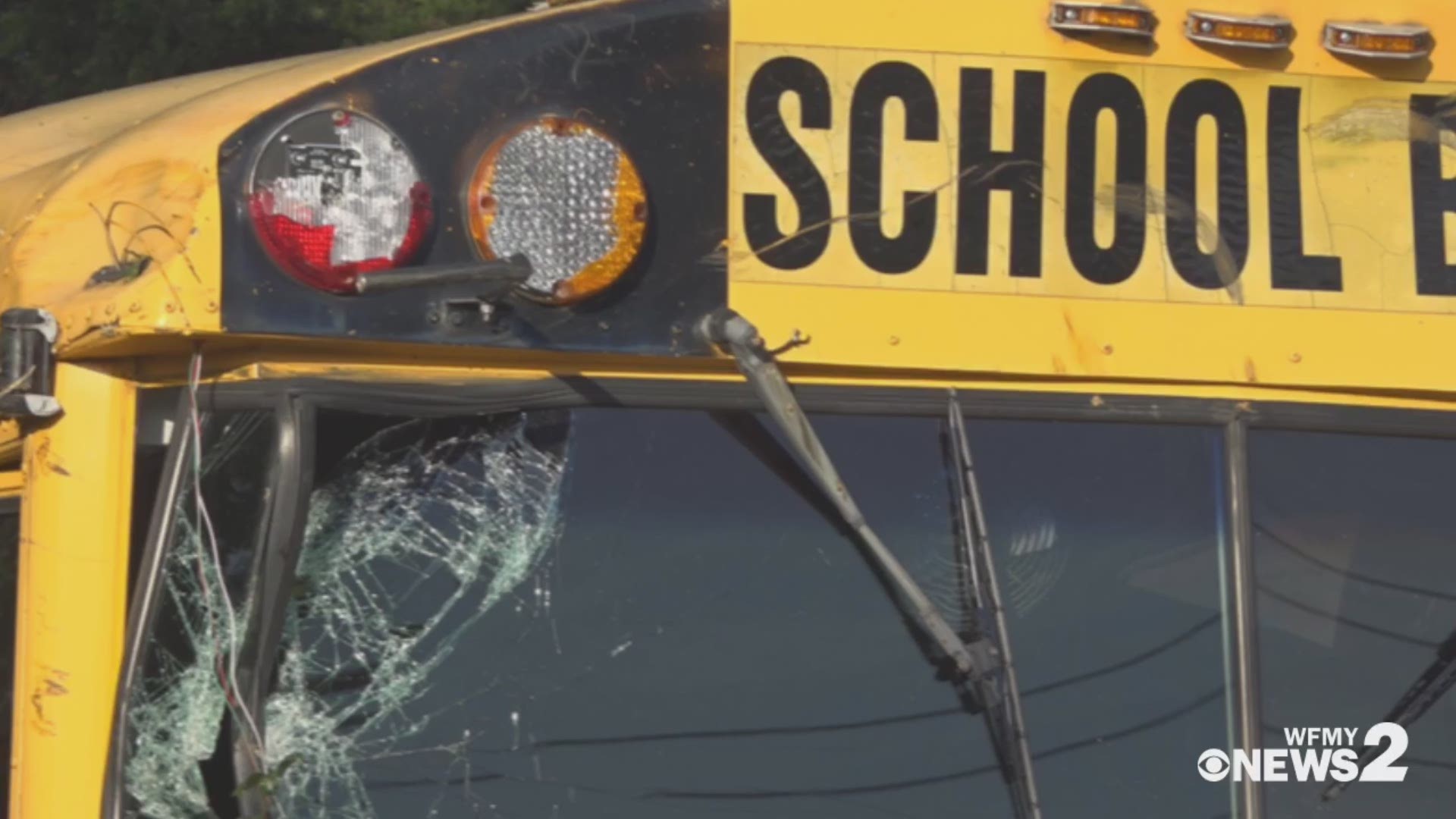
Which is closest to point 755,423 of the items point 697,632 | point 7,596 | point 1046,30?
point 697,632

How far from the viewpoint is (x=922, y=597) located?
2.63 m

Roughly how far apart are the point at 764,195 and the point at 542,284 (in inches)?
12.4

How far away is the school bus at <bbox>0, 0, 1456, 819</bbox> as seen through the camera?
2.52m

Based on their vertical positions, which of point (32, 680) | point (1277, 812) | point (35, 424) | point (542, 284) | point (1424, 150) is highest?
point (1424, 150)

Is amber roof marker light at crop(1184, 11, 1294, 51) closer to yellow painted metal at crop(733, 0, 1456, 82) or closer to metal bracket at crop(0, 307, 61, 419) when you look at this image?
yellow painted metal at crop(733, 0, 1456, 82)

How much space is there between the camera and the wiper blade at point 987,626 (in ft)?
8.73

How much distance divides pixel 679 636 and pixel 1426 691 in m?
1.00

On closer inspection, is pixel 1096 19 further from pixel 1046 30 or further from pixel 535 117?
pixel 535 117

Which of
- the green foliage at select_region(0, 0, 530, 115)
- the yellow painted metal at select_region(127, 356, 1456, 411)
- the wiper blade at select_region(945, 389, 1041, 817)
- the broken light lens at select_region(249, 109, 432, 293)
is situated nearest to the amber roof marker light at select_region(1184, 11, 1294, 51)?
the yellow painted metal at select_region(127, 356, 1456, 411)

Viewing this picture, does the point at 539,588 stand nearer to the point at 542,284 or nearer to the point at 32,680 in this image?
the point at 542,284

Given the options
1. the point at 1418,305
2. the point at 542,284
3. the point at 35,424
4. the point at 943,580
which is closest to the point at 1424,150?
the point at 1418,305

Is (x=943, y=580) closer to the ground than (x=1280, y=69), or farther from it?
closer to the ground

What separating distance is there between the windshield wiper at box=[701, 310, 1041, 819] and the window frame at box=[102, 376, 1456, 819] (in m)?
0.08

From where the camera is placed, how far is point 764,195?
8.86ft
